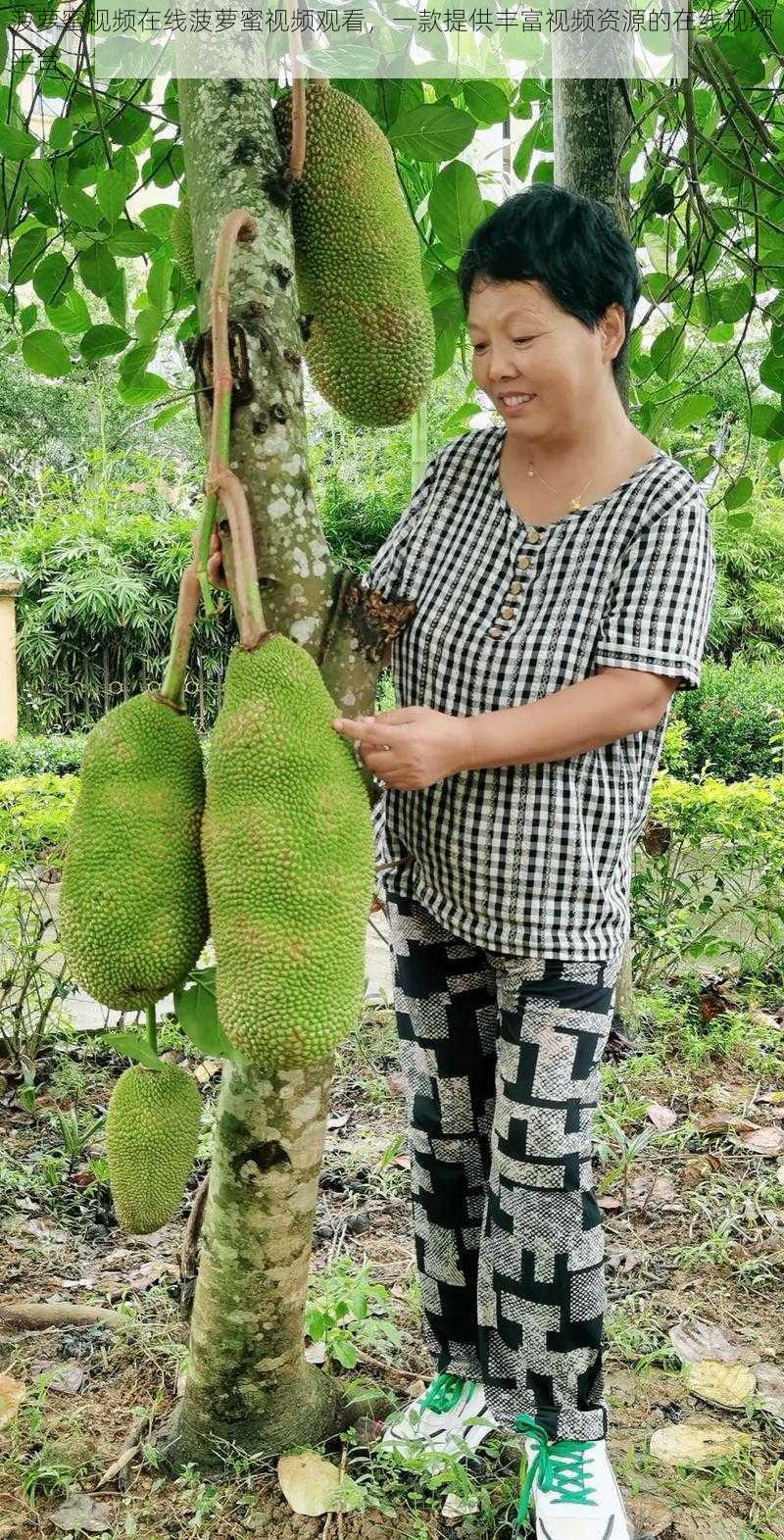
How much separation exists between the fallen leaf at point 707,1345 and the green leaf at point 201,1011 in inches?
44.6

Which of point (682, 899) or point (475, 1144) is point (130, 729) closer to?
point (475, 1144)

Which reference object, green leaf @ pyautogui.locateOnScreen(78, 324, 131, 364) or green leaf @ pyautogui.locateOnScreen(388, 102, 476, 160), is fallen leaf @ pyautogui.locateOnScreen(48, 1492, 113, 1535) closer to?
green leaf @ pyautogui.locateOnScreen(78, 324, 131, 364)

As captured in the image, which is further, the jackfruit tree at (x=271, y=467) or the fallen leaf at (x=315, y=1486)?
the fallen leaf at (x=315, y=1486)

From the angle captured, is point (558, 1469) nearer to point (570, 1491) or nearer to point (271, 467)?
point (570, 1491)

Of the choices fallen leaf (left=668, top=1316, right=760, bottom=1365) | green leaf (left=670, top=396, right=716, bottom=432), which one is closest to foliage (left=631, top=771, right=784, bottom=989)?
green leaf (left=670, top=396, right=716, bottom=432)

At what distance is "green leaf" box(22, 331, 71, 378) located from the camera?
1.88 metres

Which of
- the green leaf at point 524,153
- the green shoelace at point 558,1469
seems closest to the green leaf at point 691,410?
A: the green leaf at point 524,153

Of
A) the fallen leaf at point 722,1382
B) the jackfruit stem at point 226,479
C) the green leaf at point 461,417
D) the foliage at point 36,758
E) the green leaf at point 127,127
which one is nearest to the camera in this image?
the jackfruit stem at point 226,479

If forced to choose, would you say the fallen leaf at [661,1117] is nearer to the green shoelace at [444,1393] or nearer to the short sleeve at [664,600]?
the green shoelace at [444,1393]

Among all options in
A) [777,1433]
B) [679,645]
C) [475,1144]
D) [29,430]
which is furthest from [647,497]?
[29,430]

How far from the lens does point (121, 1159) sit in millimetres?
1089

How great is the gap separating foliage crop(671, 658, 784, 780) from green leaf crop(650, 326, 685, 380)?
4990 mm

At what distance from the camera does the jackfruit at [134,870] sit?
0.94m

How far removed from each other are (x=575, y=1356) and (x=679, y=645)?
31.8 inches
